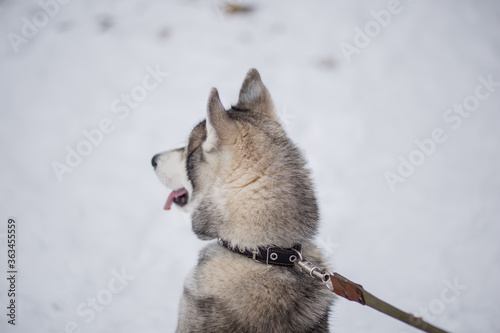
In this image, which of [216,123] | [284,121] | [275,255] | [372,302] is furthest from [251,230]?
[284,121]

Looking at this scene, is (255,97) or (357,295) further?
(255,97)

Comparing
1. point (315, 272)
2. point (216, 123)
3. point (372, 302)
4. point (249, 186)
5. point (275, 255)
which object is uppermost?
point (216, 123)

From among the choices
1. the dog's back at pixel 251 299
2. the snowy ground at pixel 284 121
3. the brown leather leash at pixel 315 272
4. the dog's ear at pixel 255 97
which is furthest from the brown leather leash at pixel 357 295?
the snowy ground at pixel 284 121

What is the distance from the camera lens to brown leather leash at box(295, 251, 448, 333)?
70.9 inches

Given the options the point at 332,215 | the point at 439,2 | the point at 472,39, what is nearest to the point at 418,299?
the point at 332,215

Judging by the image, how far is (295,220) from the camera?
2.15 m

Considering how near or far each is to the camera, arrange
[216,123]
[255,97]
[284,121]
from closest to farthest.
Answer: [216,123] < [255,97] < [284,121]

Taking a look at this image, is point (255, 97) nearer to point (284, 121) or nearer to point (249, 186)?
point (249, 186)

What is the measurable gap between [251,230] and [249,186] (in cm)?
27

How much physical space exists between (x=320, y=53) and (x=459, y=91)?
2.02m

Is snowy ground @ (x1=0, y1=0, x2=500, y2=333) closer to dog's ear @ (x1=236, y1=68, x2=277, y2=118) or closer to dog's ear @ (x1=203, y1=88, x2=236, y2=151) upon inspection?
dog's ear @ (x1=236, y1=68, x2=277, y2=118)

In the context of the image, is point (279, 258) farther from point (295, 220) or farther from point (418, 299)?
point (418, 299)

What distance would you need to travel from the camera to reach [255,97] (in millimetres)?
2758

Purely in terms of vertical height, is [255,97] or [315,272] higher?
[255,97]
